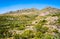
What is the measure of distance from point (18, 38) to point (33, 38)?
16.9 feet

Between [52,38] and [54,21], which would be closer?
[52,38]

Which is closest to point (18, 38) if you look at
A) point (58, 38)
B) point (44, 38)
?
point (44, 38)

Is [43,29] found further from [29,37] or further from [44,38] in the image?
[44,38]

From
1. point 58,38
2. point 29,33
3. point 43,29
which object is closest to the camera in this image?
point 58,38

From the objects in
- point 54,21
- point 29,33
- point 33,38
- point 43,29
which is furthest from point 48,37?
point 54,21

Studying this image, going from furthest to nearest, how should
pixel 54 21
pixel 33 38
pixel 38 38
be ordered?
1. pixel 54 21
2. pixel 33 38
3. pixel 38 38

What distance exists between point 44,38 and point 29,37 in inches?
360

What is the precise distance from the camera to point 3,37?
62.8 meters

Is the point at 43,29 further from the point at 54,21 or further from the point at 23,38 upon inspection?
the point at 54,21

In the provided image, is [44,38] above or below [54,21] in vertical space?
below

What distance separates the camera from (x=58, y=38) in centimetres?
4988

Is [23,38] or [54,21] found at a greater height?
[54,21]

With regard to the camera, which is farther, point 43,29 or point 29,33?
point 43,29

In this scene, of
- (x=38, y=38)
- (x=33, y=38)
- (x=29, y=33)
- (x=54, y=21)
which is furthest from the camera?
(x=54, y=21)
